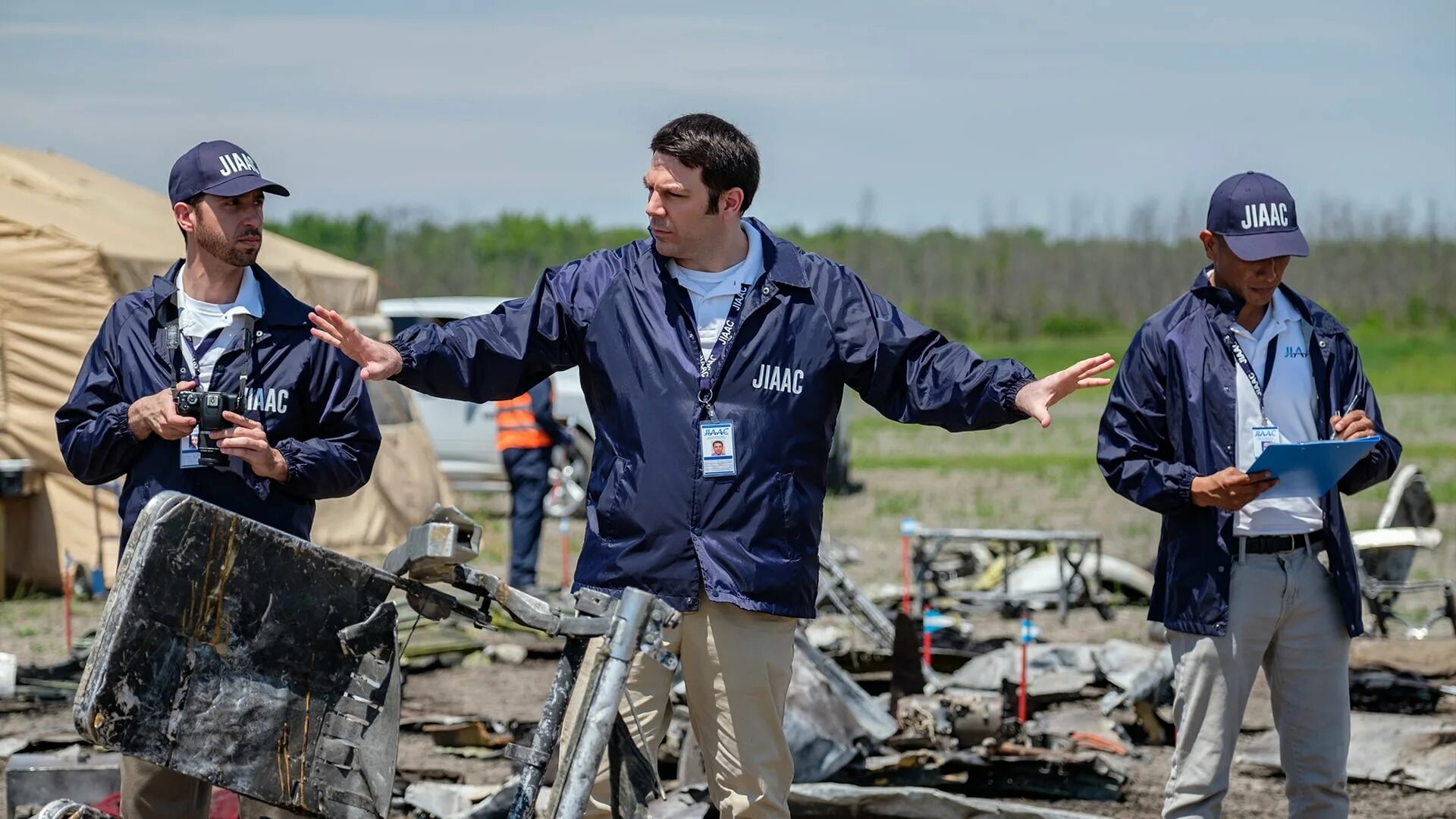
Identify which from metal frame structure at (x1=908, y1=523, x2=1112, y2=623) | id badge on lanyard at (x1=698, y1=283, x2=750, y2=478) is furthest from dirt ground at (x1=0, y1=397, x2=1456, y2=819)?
id badge on lanyard at (x1=698, y1=283, x2=750, y2=478)

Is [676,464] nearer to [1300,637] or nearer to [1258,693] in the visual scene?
[1300,637]

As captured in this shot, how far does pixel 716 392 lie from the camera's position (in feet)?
13.2

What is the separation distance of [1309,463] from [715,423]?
5.35 ft

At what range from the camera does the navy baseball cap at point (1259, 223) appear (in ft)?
14.9

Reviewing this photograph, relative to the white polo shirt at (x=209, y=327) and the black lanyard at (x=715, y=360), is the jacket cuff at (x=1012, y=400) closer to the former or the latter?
the black lanyard at (x=715, y=360)

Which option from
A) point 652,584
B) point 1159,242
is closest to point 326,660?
point 652,584

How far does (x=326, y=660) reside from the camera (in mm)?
3236

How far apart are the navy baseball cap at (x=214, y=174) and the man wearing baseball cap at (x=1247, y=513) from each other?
2.55 metres

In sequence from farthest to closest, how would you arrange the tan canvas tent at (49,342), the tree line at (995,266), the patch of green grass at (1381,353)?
the tree line at (995,266) → the patch of green grass at (1381,353) → the tan canvas tent at (49,342)

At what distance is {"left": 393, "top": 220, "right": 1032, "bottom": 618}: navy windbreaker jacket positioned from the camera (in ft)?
12.9

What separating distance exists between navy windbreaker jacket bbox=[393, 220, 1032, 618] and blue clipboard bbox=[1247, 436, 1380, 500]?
29.3 inches

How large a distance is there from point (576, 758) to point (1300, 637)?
244 centimetres

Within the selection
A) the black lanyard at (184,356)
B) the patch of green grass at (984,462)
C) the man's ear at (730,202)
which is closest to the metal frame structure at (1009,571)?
the man's ear at (730,202)

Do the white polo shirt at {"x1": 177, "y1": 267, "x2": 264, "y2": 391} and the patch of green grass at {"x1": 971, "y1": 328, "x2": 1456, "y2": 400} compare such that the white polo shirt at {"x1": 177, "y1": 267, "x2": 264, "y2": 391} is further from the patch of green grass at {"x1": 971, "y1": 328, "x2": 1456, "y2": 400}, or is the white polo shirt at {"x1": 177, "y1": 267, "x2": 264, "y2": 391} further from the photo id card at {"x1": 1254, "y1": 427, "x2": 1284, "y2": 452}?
the patch of green grass at {"x1": 971, "y1": 328, "x2": 1456, "y2": 400}
